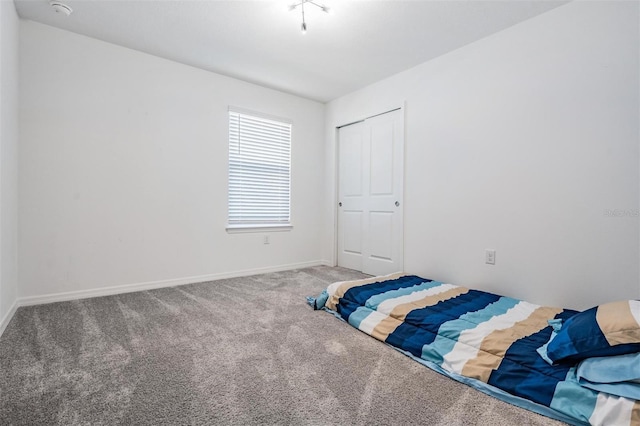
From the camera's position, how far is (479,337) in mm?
1792

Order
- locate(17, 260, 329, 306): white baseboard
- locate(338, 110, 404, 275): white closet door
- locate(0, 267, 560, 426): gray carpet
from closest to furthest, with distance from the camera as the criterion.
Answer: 1. locate(0, 267, 560, 426): gray carpet
2. locate(17, 260, 329, 306): white baseboard
3. locate(338, 110, 404, 275): white closet door

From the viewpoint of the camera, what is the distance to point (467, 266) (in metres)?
3.01

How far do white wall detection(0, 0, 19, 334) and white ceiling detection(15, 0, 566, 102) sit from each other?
0.37 meters

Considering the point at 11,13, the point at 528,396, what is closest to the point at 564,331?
the point at 528,396

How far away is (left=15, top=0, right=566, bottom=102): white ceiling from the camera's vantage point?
2.43 m

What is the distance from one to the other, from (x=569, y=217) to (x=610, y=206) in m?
0.24

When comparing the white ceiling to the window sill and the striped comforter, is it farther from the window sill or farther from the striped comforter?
the striped comforter

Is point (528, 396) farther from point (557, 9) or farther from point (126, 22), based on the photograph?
point (126, 22)

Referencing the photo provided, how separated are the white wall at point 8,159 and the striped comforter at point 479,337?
90.1 inches

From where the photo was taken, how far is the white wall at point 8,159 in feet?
6.94

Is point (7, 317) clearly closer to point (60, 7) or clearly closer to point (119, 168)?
point (119, 168)

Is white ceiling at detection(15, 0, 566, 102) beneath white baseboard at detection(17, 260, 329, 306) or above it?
above

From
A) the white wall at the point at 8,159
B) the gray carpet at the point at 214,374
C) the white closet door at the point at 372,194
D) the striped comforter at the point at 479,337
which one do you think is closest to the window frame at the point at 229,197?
the white closet door at the point at 372,194

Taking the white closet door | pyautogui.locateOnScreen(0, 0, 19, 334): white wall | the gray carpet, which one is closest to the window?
the white closet door
